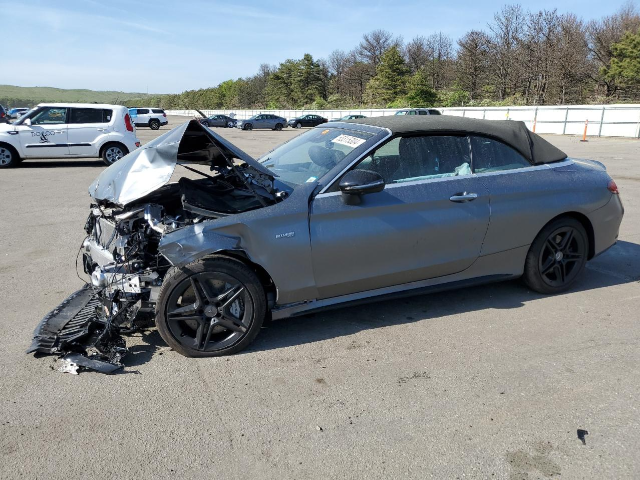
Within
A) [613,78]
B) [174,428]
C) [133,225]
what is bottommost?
[174,428]

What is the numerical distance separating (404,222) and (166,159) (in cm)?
185

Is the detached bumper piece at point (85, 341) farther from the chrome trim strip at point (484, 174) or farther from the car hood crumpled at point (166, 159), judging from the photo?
the chrome trim strip at point (484, 174)

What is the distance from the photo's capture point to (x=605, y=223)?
4.84 meters

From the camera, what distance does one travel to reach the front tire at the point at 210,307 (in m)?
3.48

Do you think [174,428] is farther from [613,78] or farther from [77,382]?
[613,78]

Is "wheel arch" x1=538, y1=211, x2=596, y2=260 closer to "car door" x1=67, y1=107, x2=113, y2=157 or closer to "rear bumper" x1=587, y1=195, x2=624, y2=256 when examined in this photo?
"rear bumper" x1=587, y1=195, x2=624, y2=256

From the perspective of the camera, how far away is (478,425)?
287 cm

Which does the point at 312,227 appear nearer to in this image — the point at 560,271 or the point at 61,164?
the point at 560,271

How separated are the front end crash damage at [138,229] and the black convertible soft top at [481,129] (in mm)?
1212

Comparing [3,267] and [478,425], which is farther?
[3,267]

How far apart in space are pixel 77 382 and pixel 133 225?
1156mm

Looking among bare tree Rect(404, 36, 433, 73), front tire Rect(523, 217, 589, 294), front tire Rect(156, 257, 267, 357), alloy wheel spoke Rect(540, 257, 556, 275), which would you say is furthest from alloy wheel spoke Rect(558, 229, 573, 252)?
bare tree Rect(404, 36, 433, 73)

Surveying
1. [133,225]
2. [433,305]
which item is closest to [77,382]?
[133,225]

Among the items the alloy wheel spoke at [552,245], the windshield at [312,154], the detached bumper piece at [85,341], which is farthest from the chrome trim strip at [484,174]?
the detached bumper piece at [85,341]
